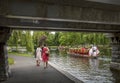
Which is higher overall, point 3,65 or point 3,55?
point 3,55

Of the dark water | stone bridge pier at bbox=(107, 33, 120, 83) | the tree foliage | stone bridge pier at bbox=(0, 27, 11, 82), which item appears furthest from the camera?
the tree foliage

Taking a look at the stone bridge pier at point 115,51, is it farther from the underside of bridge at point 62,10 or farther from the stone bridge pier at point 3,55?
the underside of bridge at point 62,10

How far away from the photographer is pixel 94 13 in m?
11.5

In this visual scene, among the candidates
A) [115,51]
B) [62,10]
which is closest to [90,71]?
[115,51]

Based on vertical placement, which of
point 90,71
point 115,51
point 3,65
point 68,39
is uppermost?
point 68,39

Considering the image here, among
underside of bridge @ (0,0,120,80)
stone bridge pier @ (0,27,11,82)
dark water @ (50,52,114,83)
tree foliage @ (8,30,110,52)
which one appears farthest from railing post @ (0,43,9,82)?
tree foliage @ (8,30,110,52)

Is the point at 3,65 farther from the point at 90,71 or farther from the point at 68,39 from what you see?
the point at 68,39

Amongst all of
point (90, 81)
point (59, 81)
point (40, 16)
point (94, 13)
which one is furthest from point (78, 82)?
point (40, 16)

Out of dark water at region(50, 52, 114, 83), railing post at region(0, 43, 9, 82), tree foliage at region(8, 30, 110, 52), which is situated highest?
tree foliage at region(8, 30, 110, 52)

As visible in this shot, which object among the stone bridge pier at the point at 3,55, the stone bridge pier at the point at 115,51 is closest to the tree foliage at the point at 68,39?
the stone bridge pier at the point at 115,51

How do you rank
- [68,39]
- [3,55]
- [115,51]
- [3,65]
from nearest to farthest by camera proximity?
[3,65], [3,55], [115,51], [68,39]

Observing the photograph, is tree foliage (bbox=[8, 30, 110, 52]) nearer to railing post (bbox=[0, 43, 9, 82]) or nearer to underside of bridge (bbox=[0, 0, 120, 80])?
railing post (bbox=[0, 43, 9, 82])

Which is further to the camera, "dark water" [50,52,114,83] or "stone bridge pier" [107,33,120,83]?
"stone bridge pier" [107,33,120,83]

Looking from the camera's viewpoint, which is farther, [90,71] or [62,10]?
[90,71]
